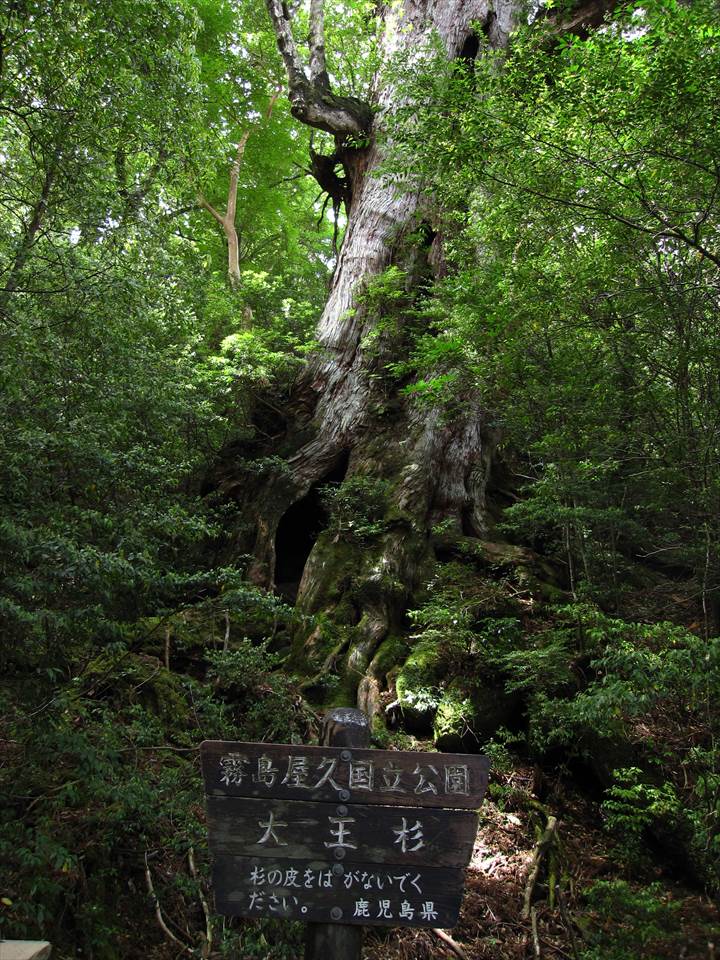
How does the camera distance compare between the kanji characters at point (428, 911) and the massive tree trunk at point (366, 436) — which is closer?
the kanji characters at point (428, 911)

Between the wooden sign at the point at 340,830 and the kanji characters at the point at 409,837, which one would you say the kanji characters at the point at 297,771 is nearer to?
the wooden sign at the point at 340,830

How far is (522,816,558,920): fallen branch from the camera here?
13.1 ft

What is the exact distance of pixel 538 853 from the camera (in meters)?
4.31

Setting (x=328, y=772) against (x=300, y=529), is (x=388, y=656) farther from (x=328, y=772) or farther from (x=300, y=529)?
(x=328, y=772)

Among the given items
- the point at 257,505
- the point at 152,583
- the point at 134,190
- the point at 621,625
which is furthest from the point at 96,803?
the point at 134,190

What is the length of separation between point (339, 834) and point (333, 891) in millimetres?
175

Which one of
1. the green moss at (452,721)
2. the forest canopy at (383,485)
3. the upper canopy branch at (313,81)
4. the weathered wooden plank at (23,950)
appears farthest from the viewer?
the upper canopy branch at (313,81)

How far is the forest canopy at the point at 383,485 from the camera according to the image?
11.4 feet

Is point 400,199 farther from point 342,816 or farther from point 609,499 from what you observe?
point 342,816

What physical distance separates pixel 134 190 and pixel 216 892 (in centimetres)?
574

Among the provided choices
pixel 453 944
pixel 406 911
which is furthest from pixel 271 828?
pixel 453 944

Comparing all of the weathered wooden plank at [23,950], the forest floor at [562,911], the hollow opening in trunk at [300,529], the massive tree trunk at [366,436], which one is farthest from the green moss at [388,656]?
the weathered wooden plank at [23,950]

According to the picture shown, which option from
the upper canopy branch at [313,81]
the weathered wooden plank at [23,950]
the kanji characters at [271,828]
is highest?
the upper canopy branch at [313,81]

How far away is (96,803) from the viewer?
366cm
